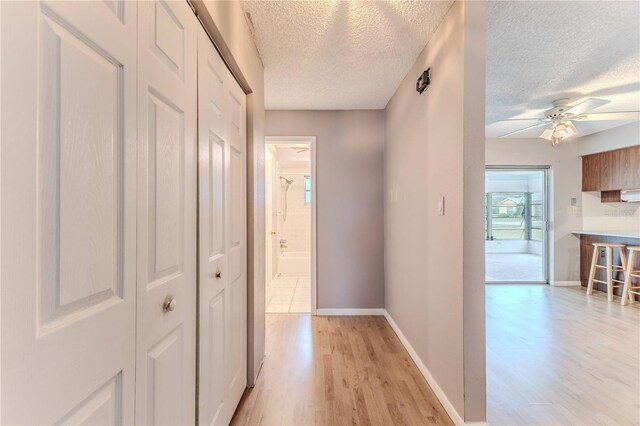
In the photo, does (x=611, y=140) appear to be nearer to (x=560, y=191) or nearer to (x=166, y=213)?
(x=560, y=191)

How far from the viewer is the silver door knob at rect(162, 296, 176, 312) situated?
3.29 ft

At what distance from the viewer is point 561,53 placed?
2.38 m

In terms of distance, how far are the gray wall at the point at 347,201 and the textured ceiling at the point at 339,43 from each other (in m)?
0.45

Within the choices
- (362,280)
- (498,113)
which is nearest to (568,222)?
(498,113)

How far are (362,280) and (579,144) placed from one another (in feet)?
15.0

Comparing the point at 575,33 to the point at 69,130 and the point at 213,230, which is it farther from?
the point at 69,130

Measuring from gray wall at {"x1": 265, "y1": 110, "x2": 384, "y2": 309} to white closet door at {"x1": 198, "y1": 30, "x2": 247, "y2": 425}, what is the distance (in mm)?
1657

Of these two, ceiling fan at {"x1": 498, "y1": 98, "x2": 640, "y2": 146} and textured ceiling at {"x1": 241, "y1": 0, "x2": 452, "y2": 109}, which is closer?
textured ceiling at {"x1": 241, "y1": 0, "x2": 452, "y2": 109}

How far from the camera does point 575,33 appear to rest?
6.92 ft

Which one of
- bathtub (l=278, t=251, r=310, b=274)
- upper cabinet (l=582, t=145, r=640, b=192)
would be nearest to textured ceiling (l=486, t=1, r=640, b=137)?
upper cabinet (l=582, t=145, r=640, b=192)

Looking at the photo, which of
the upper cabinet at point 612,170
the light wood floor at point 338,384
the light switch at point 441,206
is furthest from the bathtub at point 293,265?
the upper cabinet at point 612,170

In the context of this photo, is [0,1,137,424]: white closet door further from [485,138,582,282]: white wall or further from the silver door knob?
[485,138,582,282]: white wall

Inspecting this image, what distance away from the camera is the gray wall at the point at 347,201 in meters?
3.55

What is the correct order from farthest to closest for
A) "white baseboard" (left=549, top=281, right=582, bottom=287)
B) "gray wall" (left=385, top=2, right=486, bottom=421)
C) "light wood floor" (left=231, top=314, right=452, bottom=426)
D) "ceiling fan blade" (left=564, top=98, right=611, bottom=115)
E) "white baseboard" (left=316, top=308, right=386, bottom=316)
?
"white baseboard" (left=549, top=281, right=582, bottom=287), "white baseboard" (left=316, top=308, right=386, bottom=316), "ceiling fan blade" (left=564, top=98, right=611, bottom=115), "light wood floor" (left=231, top=314, right=452, bottom=426), "gray wall" (left=385, top=2, right=486, bottom=421)
